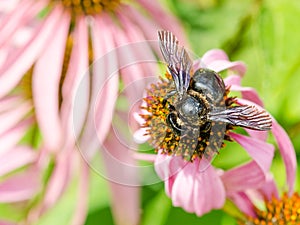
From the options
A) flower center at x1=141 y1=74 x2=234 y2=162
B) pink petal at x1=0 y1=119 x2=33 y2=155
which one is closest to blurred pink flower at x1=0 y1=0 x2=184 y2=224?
pink petal at x1=0 y1=119 x2=33 y2=155

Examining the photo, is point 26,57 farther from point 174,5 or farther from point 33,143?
point 174,5

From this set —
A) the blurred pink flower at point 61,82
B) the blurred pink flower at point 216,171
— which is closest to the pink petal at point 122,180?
the blurred pink flower at point 61,82

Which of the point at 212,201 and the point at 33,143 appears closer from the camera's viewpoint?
the point at 212,201

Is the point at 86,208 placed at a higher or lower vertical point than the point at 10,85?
lower

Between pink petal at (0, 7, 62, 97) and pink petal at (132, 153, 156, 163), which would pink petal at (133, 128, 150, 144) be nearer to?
pink petal at (132, 153, 156, 163)

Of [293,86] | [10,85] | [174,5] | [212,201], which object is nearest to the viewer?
[212,201]

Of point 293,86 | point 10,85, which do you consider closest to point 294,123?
point 293,86

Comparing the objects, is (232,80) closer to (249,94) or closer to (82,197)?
(249,94)

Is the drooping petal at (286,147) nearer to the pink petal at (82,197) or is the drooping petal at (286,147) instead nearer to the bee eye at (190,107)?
the bee eye at (190,107)
